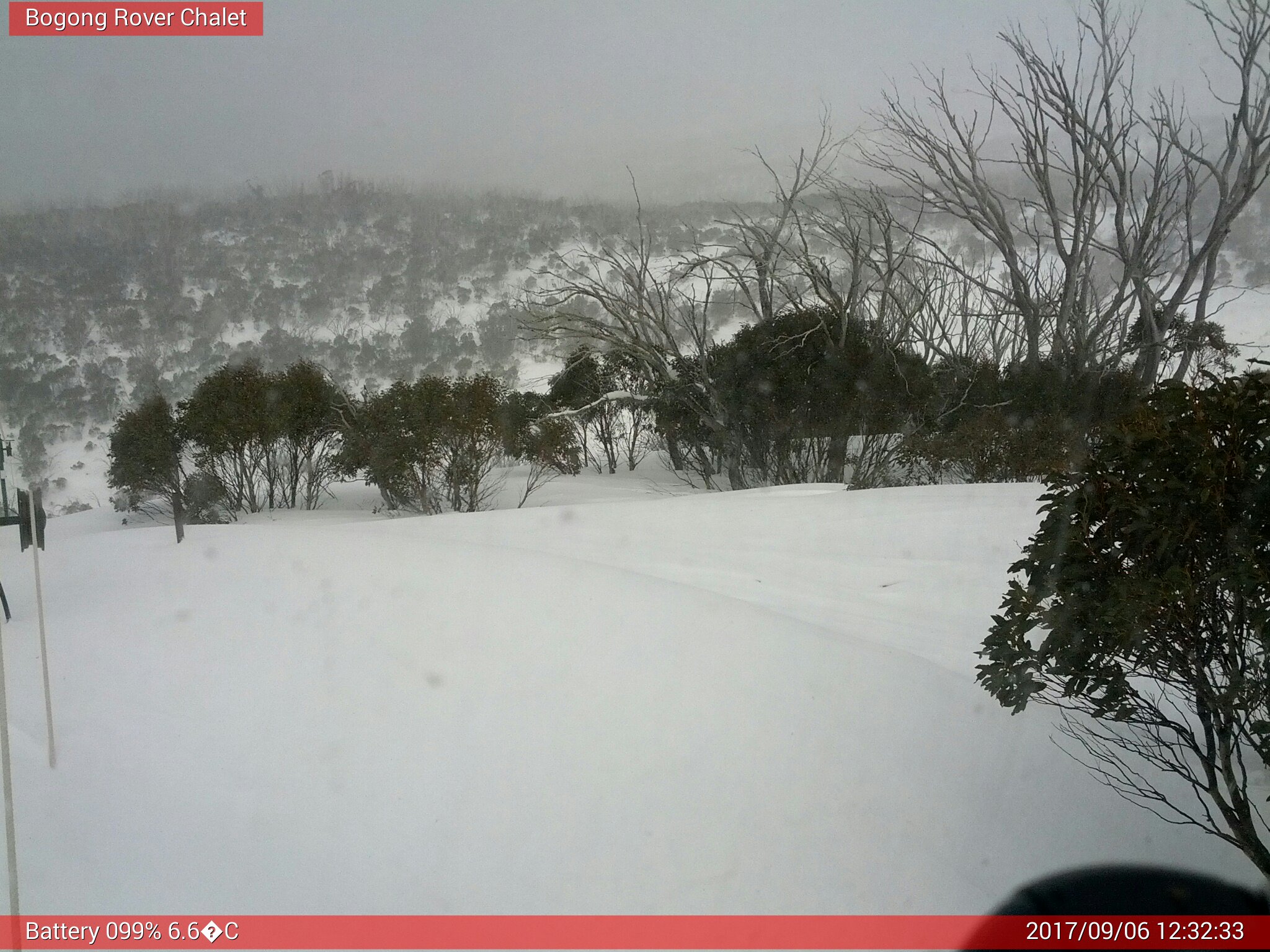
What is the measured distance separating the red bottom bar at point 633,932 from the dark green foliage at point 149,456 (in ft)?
19.2

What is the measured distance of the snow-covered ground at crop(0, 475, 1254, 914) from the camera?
1.70 meters

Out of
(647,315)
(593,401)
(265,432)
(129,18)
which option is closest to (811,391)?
(647,315)

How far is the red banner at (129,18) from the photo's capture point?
1.81 metres

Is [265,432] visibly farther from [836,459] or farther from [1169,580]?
[1169,580]

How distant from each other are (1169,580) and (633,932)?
1.38 m

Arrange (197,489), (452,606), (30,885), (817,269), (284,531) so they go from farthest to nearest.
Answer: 1. (817,269)
2. (197,489)
3. (284,531)
4. (452,606)
5. (30,885)

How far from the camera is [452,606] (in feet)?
10.3

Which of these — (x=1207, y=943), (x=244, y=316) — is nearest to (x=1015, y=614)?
(x=1207, y=943)

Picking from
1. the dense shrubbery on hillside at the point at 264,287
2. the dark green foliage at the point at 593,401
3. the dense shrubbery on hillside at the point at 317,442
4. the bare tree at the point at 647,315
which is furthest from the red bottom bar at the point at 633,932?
the dark green foliage at the point at 593,401

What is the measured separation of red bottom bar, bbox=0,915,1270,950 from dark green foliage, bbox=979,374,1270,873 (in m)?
0.39

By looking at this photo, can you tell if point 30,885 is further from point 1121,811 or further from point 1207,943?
point 1121,811

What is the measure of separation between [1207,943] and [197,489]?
9.21 meters

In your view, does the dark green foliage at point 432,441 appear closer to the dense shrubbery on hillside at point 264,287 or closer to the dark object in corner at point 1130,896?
the dense shrubbery on hillside at point 264,287

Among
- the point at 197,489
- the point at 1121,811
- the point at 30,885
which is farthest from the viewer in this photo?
the point at 197,489
